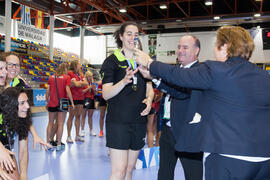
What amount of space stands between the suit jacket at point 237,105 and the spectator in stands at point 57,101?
3.87 m

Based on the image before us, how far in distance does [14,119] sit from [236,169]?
1.70 m

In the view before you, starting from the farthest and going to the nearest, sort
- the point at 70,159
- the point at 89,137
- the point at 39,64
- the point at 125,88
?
the point at 39,64
the point at 89,137
the point at 70,159
the point at 125,88

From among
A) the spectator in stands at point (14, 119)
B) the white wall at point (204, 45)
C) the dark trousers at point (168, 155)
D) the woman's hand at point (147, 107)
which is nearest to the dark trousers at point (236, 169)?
the dark trousers at point (168, 155)

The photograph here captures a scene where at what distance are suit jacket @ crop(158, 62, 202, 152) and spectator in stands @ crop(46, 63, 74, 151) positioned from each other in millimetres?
3249

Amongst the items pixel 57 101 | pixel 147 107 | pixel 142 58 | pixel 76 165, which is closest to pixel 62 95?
pixel 57 101

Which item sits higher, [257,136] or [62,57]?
[62,57]

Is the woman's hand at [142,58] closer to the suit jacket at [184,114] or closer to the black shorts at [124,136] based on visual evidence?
the suit jacket at [184,114]

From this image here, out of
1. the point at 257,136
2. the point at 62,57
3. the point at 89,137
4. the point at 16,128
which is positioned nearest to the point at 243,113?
the point at 257,136

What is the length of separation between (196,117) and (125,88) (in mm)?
648

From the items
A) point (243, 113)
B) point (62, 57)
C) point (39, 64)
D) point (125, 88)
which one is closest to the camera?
point (243, 113)

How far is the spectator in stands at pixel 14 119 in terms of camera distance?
6.63 feet

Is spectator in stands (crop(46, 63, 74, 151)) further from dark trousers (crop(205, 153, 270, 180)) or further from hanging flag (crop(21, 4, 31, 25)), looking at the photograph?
hanging flag (crop(21, 4, 31, 25))

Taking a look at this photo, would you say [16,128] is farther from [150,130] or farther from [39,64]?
[39,64]

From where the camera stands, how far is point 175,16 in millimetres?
16031
